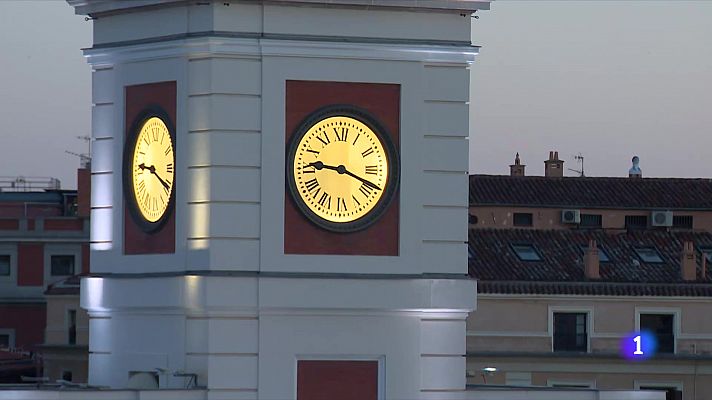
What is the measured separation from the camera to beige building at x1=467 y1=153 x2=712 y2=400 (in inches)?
2522

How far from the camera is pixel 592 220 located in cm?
7144

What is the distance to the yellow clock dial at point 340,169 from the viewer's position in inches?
957

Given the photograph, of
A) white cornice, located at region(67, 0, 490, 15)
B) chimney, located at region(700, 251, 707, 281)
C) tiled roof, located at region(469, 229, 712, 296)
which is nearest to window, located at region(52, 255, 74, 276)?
tiled roof, located at region(469, 229, 712, 296)

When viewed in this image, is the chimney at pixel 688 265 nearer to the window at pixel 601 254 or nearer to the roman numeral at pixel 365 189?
the window at pixel 601 254

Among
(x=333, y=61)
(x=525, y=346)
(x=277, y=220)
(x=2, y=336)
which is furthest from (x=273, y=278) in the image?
(x=2, y=336)

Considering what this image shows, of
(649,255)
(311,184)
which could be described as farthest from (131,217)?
(649,255)

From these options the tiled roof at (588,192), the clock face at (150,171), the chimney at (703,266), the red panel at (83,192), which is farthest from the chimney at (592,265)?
the clock face at (150,171)

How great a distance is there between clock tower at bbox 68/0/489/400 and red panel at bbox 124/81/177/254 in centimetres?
2

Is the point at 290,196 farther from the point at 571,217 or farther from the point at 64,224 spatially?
the point at 64,224

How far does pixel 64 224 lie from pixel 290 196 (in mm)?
58620

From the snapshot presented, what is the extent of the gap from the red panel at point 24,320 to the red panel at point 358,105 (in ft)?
187

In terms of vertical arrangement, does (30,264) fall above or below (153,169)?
below

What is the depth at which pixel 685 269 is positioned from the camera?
6669 cm

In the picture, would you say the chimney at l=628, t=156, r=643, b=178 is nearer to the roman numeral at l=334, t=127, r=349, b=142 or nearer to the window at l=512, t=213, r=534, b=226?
the window at l=512, t=213, r=534, b=226
